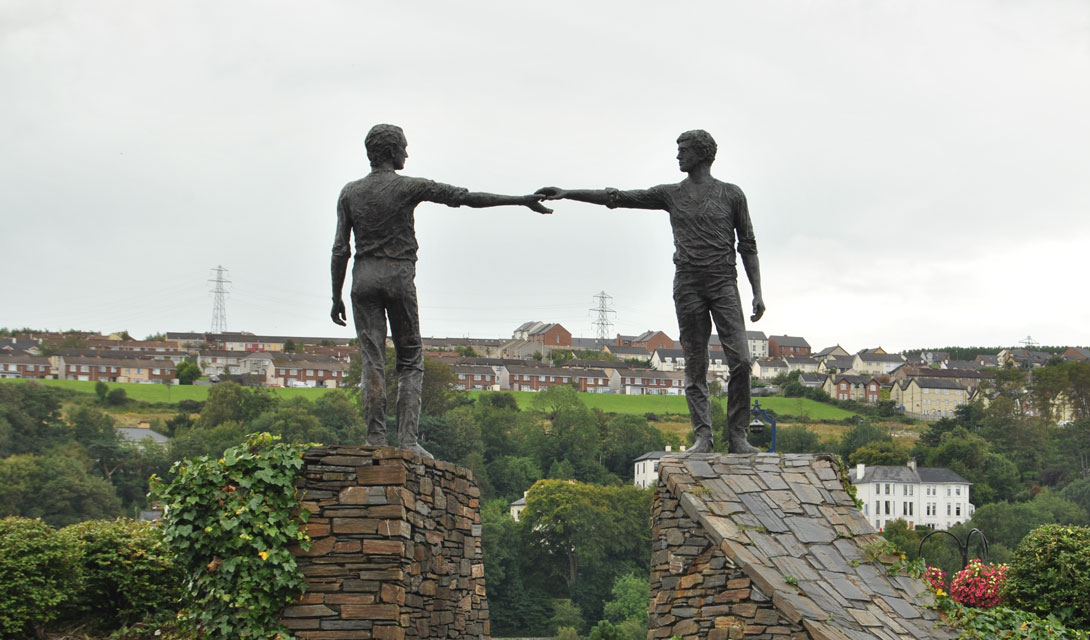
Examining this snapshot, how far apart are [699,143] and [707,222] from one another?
0.87m

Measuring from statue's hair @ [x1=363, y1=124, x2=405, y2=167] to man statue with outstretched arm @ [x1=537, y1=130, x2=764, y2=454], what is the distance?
6.11 feet

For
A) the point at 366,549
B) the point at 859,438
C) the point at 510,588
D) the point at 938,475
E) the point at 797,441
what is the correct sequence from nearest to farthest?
the point at 366,549
the point at 510,588
the point at 938,475
the point at 797,441
the point at 859,438

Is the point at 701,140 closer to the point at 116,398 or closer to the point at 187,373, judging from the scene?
the point at 116,398

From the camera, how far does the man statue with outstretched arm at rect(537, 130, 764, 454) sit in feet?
48.0

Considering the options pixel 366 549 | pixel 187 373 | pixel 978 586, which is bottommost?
pixel 978 586

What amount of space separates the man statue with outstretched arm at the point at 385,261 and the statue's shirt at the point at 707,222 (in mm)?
2570

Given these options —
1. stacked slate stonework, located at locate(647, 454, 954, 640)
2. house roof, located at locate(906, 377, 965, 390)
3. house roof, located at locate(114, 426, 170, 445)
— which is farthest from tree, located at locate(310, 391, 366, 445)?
house roof, located at locate(906, 377, 965, 390)

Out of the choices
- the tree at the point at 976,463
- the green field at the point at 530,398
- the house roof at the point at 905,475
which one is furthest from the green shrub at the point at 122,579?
the green field at the point at 530,398

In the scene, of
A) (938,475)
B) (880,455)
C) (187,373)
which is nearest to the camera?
(938,475)

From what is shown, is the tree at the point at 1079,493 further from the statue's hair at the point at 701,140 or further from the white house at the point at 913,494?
the statue's hair at the point at 701,140

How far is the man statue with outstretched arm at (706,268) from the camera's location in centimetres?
1464

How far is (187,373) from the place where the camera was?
454 feet

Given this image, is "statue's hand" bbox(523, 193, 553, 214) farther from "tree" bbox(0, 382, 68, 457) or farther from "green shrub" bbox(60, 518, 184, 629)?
"tree" bbox(0, 382, 68, 457)

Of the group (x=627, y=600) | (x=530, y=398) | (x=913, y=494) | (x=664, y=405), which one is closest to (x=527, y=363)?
(x=664, y=405)
